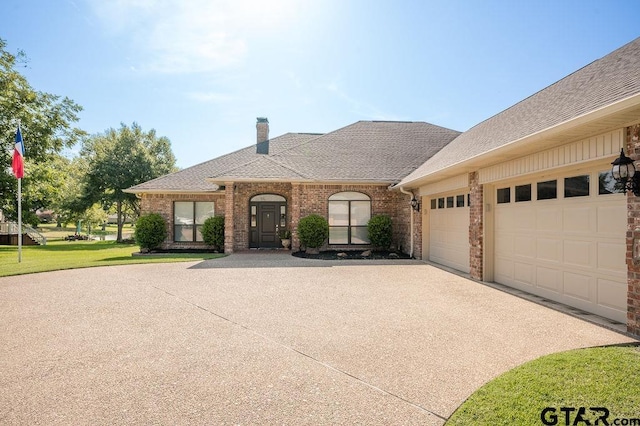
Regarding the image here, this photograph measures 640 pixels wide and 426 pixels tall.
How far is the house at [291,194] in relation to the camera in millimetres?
14625

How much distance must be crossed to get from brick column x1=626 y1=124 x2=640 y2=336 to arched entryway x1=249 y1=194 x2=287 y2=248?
1250 cm

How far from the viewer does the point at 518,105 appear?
1077 centimetres

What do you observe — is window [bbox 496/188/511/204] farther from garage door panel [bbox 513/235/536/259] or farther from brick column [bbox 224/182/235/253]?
brick column [bbox 224/182/235/253]

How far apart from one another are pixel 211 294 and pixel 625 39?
35.1 feet

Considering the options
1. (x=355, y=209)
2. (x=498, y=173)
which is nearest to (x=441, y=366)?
(x=498, y=173)

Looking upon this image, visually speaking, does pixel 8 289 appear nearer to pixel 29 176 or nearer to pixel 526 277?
pixel 526 277

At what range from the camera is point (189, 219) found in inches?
637

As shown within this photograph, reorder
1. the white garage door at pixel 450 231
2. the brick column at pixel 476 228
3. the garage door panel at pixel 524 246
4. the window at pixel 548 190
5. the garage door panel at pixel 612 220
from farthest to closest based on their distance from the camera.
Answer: the white garage door at pixel 450 231 → the brick column at pixel 476 228 → the garage door panel at pixel 524 246 → the window at pixel 548 190 → the garage door panel at pixel 612 220

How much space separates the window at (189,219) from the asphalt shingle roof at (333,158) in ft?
3.36

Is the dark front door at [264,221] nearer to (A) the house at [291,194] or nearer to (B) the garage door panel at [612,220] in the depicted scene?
(A) the house at [291,194]

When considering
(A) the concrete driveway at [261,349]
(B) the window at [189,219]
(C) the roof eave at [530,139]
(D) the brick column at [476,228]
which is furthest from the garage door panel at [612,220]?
(B) the window at [189,219]

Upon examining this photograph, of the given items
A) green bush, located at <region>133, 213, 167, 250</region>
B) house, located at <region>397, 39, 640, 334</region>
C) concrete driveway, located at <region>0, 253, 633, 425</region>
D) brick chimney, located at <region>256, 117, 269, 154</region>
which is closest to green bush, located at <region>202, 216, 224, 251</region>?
green bush, located at <region>133, 213, 167, 250</region>

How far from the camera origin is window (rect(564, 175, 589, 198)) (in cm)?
581

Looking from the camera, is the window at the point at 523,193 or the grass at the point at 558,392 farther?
the window at the point at 523,193
